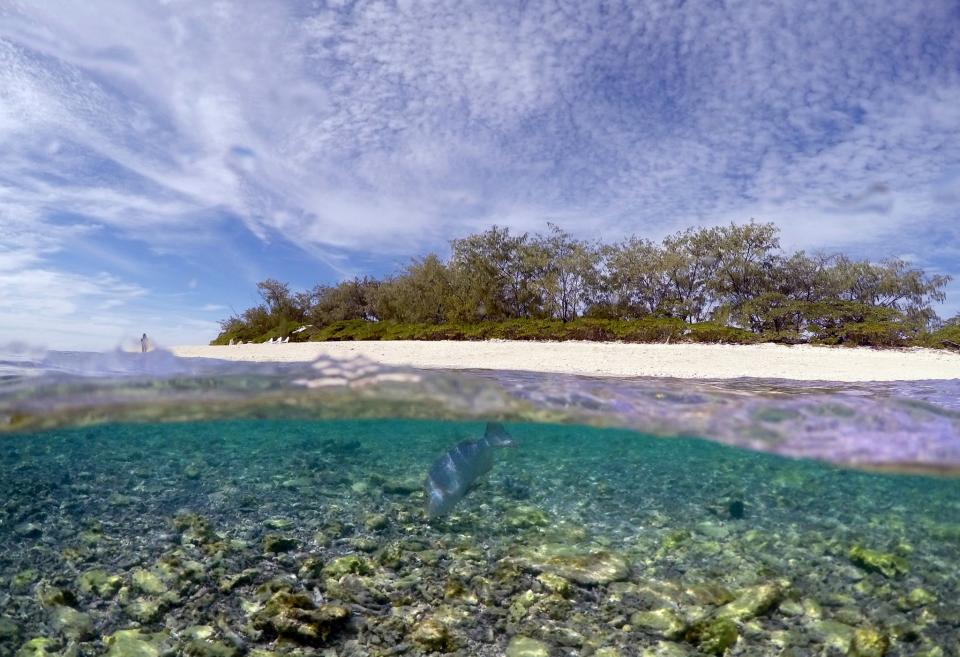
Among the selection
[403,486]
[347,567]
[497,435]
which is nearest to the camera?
[347,567]

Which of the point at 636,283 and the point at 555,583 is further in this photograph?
the point at 636,283

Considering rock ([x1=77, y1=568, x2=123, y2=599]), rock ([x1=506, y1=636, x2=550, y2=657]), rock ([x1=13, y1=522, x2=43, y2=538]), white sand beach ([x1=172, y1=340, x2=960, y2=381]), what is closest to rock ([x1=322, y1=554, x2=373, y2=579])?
rock ([x1=506, y1=636, x2=550, y2=657])

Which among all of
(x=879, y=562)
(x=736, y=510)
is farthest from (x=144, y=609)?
(x=879, y=562)

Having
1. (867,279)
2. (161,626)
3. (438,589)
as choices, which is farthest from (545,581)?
(867,279)

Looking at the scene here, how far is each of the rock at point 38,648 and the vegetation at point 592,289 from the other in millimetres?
22033

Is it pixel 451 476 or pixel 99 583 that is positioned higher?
pixel 451 476

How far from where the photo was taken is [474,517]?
23.0ft

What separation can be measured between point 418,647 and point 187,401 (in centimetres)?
580

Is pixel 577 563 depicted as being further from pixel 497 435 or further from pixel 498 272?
pixel 498 272

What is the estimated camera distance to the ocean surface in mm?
4887

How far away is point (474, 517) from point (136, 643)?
3.62 metres

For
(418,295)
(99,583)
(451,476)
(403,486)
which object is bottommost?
(99,583)

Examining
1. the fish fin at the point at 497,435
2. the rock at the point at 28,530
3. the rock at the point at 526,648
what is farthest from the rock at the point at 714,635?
the rock at the point at 28,530

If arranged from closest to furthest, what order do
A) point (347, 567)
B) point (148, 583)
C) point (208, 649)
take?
point (208, 649)
point (148, 583)
point (347, 567)
